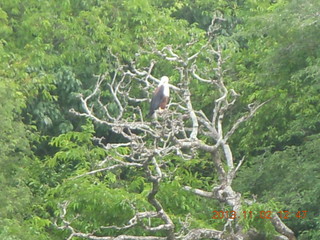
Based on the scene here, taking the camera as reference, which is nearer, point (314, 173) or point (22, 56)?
point (314, 173)

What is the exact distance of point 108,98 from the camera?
1391 cm

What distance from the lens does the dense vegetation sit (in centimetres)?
1117

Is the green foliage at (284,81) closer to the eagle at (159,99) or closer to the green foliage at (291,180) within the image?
the green foliage at (291,180)

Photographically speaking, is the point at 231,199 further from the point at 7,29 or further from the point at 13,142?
the point at 7,29

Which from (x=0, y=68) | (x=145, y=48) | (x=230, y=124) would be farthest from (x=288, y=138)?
(x=0, y=68)

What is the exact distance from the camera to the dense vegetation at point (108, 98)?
11.2 metres

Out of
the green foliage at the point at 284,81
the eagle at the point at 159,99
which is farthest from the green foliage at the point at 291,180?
the eagle at the point at 159,99

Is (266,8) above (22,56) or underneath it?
above

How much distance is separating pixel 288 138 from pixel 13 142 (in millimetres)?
3329

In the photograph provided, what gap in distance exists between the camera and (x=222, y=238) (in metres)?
9.99
